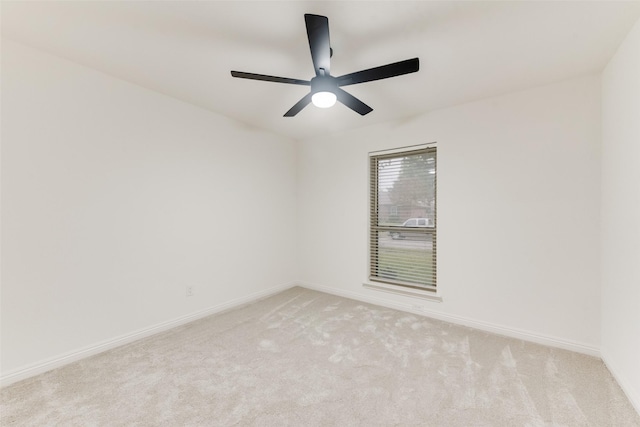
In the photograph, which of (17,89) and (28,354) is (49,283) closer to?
(28,354)

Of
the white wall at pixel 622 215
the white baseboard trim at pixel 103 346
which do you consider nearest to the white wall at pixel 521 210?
the white wall at pixel 622 215

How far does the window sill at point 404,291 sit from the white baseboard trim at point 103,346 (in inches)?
67.0

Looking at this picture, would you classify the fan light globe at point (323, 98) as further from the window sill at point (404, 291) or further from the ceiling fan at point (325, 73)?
the window sill at point (404, 291)

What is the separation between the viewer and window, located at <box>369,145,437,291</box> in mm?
3256

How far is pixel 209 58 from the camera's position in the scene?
209 centimetres

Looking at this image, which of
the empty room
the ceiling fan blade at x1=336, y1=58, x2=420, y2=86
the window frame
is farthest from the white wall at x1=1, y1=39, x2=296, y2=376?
the ceiling fan blade at x1=336, y1=58, x2=420, y2=86

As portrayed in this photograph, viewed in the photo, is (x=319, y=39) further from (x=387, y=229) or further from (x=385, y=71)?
(x=387, y=229)

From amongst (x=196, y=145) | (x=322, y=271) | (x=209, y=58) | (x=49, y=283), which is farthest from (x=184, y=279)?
(x=209, y=58)

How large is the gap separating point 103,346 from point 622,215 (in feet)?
14.0

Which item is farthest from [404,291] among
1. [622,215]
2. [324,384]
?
[622,215]

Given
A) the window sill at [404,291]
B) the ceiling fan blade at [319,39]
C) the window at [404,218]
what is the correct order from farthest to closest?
the window at [404,218], the window sill at [404,291], the ceiling fan blade at [319,39]

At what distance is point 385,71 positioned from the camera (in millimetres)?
1738

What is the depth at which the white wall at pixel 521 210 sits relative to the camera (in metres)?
2.31

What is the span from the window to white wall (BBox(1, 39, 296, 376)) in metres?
1.83
